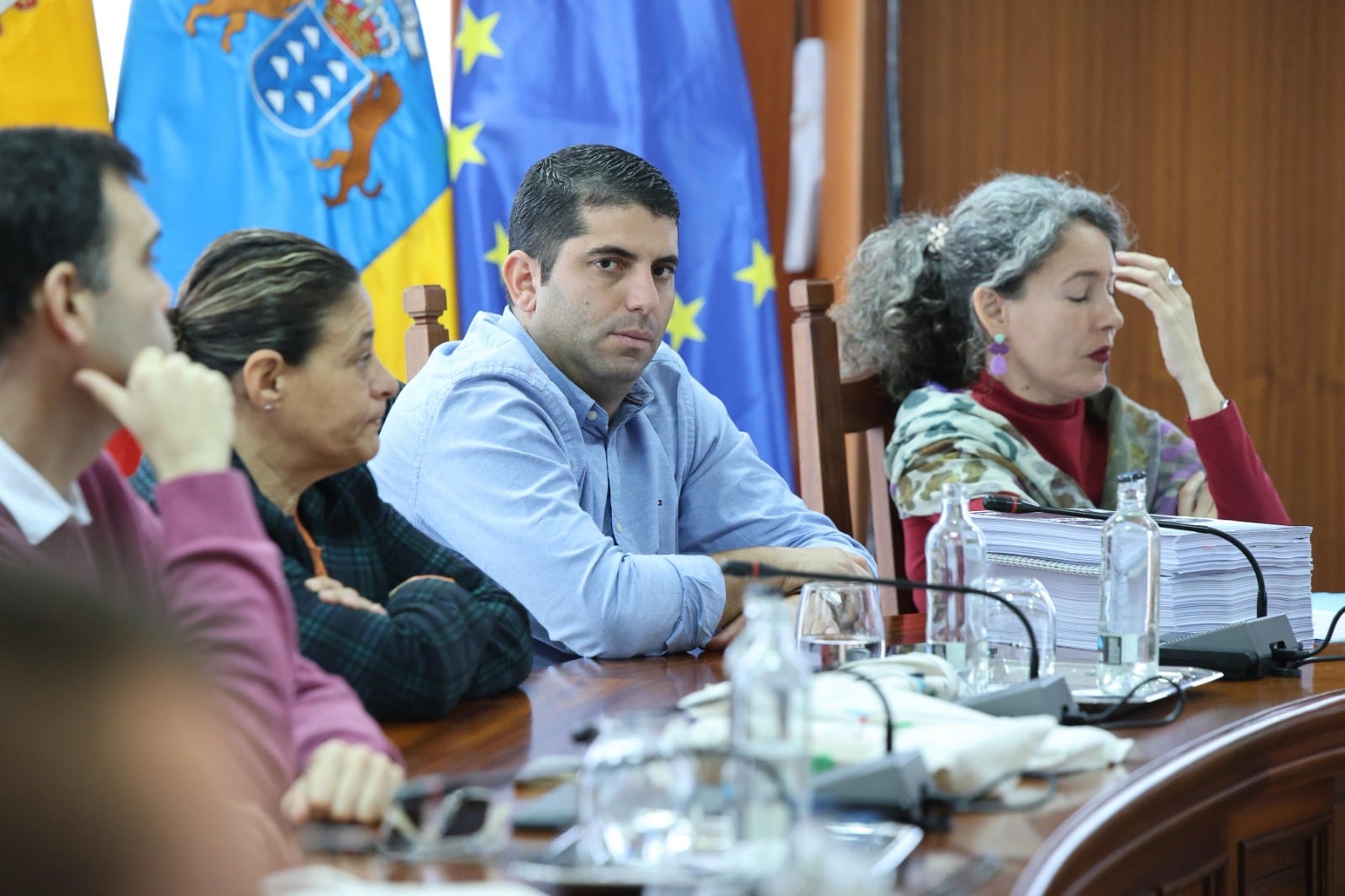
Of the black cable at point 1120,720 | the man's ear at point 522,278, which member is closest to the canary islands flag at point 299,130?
the man's ear at point 522,278

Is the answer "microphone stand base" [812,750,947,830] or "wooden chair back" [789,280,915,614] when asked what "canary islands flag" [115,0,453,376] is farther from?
"microphone stand base" [812,750,947,830]

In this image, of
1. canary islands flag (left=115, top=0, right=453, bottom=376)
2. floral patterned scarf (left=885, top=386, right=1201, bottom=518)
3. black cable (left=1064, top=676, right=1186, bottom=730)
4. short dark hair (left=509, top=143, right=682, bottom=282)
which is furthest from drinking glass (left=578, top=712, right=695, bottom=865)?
canary islands flag (left=115, top=0, right=453, bottom=376)

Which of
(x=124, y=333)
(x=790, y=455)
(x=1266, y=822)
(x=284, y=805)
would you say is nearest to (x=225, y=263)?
(x=124, y=333)

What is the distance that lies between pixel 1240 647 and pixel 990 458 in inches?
31.0

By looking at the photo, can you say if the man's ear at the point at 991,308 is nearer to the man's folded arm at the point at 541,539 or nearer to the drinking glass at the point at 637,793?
the man's folded arm at the point at 541,539

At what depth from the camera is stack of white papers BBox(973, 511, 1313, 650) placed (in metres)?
1.65

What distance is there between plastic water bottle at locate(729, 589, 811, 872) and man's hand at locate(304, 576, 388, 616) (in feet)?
1.82

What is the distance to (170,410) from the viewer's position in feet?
3.05

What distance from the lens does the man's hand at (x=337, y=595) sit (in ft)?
4.09

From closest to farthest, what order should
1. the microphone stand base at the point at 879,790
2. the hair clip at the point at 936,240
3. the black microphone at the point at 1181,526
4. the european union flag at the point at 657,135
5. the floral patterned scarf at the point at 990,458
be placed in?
the microphone stand base at the point at 879,790 < the black microphone at the point at 1181,526 < the floral patterned scarf at the point at 990,458 < the hair clip at the point at 936,240 < the european union flag at the point at 657,135

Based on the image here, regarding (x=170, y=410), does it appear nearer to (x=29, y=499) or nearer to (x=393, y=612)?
(x=29, y=499)

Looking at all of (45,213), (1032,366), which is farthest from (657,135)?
(45,213)

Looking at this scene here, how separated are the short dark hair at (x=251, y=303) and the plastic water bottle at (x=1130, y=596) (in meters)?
0.76

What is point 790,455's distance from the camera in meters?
3.07
